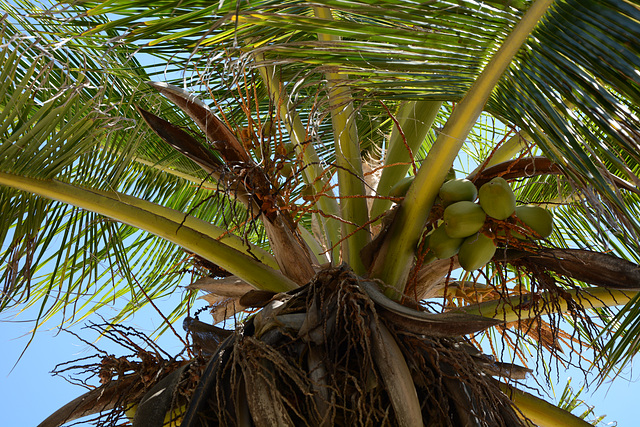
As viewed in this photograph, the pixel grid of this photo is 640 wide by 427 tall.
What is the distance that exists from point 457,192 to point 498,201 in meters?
0.11

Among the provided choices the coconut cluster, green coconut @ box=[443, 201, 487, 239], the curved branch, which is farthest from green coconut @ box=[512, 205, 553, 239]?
the curved branch

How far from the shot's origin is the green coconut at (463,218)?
4.74 feet

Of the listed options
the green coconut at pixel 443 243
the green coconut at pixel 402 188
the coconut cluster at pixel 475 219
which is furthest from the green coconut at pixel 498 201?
the green coconut at pixel 402 188

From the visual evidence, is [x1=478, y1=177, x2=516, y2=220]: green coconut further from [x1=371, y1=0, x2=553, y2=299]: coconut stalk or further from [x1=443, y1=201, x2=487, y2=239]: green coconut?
[x1=371, y1=0, x2=553, y2=299]: coconut stalk

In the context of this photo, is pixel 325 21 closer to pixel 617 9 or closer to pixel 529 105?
pixel 529 105

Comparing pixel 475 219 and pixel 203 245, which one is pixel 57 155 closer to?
pixel 203 245

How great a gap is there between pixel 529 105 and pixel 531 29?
0.17m

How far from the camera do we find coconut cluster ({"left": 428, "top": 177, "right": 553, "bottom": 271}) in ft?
4.73

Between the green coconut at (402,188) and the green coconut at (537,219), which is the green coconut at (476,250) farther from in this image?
the green coconut at (402,188)

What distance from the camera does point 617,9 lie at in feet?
4.13

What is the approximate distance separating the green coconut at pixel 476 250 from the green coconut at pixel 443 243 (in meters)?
0.02

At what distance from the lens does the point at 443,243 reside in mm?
1523

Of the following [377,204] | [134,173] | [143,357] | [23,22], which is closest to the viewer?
[143,357]

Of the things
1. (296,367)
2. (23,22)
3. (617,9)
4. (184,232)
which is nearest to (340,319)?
(296,367)
